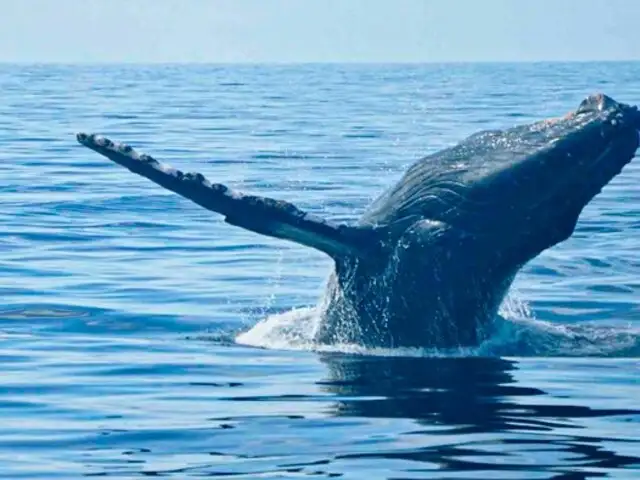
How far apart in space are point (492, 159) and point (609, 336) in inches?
86.0

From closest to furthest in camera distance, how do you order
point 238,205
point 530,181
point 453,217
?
1. point 238,205
2. point 530,181
3. point 453,217

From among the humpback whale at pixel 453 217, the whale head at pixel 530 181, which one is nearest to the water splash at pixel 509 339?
the humpback whale at pixel 453 217

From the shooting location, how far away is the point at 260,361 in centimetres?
1323

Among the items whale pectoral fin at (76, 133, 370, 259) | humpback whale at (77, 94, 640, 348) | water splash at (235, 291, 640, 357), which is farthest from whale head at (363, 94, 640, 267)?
water splash at (235, 291, 640, 357)

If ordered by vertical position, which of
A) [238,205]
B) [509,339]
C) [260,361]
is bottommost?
[260,361]

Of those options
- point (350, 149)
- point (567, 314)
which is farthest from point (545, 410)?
point (350, 149)

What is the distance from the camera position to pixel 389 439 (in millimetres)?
10391

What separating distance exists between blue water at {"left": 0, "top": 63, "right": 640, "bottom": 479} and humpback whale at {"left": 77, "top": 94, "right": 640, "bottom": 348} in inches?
17.0

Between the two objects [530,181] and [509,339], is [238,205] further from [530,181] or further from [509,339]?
[509,339]

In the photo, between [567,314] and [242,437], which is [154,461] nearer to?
[242,437]

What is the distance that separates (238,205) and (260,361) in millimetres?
1462

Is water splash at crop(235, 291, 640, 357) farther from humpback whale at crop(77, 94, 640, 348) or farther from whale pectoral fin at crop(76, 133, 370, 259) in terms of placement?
whale pectoral fin at crop(76, 133, 370, 259)

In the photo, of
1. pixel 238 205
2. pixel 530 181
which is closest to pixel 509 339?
pixel 530 181

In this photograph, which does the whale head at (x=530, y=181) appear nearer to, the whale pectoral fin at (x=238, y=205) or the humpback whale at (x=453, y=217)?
the humpback whale at (x=453, y=217)
